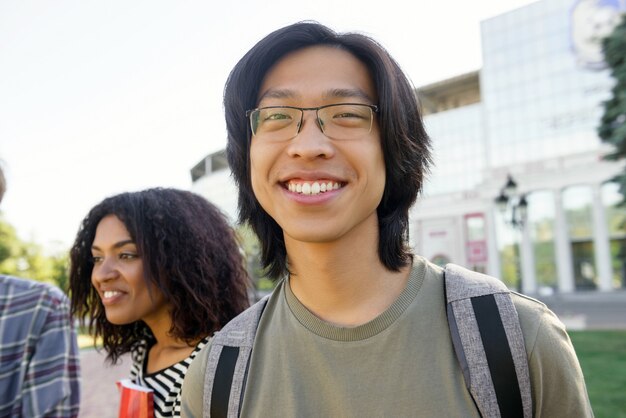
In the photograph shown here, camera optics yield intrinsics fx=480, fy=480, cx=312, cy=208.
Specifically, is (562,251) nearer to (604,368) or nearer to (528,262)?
(528,262)

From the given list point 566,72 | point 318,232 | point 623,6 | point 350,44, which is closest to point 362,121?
point 350,44

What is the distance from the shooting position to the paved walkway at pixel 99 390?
8.52m

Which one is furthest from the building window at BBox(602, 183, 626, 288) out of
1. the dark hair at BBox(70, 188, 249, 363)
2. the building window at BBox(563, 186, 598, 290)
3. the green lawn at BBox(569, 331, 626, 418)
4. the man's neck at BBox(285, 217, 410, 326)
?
the man's neck at BBox(285, 217, 410, 326)

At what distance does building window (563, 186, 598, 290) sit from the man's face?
3913 cm

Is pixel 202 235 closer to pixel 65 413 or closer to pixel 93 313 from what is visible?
pixel 93 313

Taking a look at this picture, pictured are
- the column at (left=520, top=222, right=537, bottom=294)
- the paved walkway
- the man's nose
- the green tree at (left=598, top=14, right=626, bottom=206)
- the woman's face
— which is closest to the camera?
the man's nose

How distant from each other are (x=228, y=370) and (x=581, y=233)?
131ft

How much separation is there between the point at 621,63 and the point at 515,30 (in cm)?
3336

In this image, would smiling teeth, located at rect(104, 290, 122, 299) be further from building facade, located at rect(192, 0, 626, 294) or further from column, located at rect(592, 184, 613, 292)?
column, located at rect(592, 184, 613, 292)

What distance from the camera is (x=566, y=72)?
122 ft

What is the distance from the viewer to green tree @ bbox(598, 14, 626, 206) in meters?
10.5

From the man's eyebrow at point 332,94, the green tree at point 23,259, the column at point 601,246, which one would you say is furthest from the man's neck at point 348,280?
the column at point 601,246

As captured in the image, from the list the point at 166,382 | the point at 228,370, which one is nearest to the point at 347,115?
the point at 228,370

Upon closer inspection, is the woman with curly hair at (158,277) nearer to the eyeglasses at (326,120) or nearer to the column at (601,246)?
the eyeglasses at (326,120)
